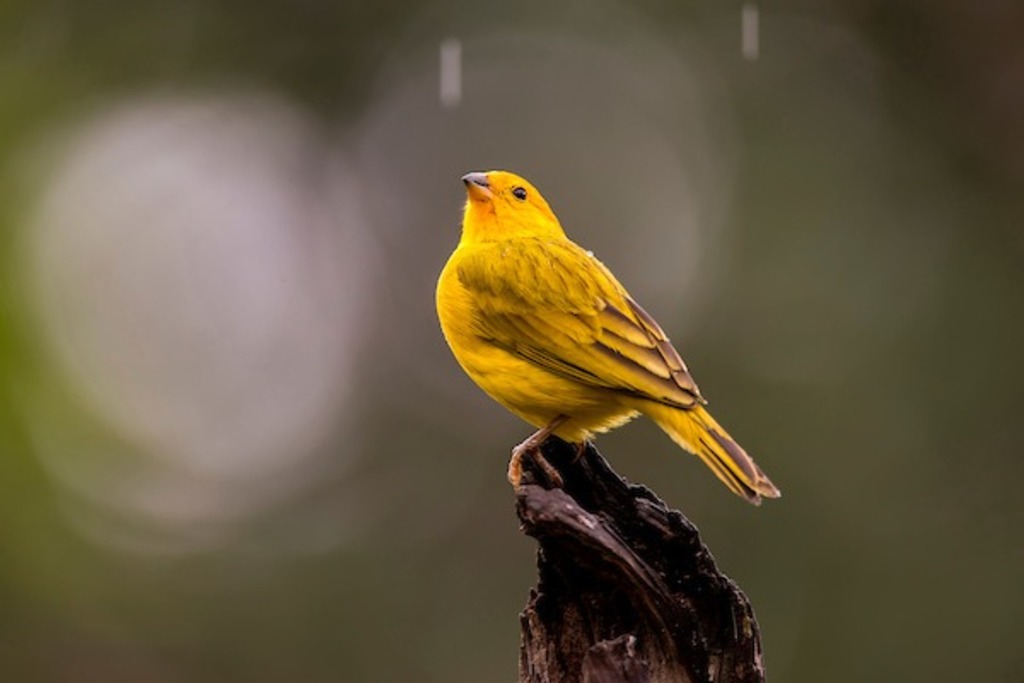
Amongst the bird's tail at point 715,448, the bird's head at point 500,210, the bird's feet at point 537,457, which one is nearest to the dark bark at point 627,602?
the bird's feet at point 537,457

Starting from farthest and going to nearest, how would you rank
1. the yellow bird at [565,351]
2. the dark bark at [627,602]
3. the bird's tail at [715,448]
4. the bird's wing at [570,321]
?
the bird's wing at [570,321] → the yellow bird at [565,351] → the bird's tail at [715,448] → the dark bark at [627,602]

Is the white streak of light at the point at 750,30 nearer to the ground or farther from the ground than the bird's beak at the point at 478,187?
farther from the ground

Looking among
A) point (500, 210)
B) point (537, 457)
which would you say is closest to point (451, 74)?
point (500, 210)

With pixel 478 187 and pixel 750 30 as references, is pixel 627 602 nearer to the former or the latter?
pixel 478 187

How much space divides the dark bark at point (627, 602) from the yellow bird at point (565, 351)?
0.48 m

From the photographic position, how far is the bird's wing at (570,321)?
5578 millimetres

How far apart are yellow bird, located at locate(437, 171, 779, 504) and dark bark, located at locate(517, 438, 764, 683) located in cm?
48

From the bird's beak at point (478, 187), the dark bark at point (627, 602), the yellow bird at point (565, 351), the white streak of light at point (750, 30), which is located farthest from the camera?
the white streak of light at point (750, 30)

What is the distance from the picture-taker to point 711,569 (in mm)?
4484

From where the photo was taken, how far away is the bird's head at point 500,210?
6617 mm

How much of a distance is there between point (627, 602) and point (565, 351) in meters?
1.35

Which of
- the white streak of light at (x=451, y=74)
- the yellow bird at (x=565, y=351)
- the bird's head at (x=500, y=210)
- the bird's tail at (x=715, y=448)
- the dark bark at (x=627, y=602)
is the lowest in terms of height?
the dark bark at (x=627, y=602)

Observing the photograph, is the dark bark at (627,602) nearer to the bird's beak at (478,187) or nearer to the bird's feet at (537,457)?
the bird's feet at (537,457)

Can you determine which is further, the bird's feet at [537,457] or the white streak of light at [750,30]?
the white streak of light at [750,30]
